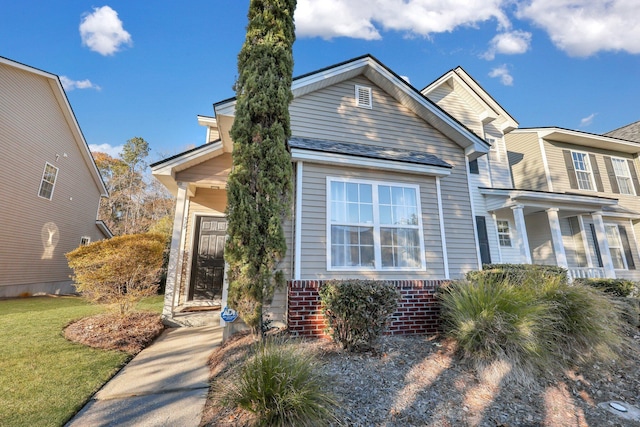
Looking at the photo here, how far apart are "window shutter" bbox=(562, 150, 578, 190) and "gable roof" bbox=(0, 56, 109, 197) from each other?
2170 cm

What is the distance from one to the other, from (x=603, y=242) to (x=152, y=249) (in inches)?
574


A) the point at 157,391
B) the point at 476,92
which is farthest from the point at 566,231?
the point at 157,391

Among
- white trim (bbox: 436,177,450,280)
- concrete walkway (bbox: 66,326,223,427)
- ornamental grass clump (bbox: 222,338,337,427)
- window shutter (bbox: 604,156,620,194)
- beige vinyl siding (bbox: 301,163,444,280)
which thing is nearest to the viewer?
ornamental grass clump (bbox: 222,338,337,427)

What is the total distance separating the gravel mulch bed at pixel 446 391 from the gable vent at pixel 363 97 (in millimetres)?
5809

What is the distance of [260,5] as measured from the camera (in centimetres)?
506

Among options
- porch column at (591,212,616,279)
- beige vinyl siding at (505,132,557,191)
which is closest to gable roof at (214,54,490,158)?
beige vinyl siding at (505,132,557,191)

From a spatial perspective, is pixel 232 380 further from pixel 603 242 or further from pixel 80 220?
pixel 80 220

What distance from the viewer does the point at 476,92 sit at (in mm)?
10844

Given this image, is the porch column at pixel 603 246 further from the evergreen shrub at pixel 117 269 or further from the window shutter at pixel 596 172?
the evergreen shrub at pixel 117 269

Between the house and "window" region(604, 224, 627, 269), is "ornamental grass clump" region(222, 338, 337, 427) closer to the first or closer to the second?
the house

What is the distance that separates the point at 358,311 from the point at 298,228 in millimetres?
2125

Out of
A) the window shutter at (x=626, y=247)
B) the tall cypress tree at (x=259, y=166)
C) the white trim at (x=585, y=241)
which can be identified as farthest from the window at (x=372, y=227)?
the window shutter at (x=626, y=247)

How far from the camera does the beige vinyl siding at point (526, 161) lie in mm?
11258

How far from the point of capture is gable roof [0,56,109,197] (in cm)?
991
